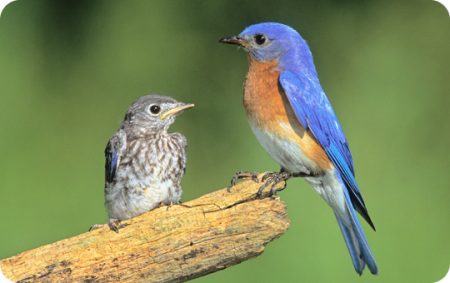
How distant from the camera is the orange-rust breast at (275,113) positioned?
12.5 ft

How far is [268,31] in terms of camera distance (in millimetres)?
4000

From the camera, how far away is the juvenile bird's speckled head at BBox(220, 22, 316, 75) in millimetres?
3990

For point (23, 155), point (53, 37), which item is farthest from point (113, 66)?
point (23, 155)

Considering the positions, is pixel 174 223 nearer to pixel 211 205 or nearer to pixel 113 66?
Answer: pixel 211 205

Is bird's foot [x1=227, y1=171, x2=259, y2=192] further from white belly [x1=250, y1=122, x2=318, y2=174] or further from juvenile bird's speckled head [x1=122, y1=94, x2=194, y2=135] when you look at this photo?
juvenile bird's speckled head [x1=122, y1=94, x2=194, y2=135]

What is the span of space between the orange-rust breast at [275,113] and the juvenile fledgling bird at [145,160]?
285 mm

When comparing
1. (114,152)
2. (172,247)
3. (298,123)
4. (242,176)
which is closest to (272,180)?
(242,176)

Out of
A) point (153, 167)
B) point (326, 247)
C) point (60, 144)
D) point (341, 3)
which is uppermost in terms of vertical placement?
point (341, 3)

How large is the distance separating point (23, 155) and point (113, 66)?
2.16 ft

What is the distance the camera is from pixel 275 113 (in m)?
3.85

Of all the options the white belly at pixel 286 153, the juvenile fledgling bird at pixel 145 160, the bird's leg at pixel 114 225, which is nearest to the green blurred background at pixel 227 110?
the juvenile fledgling bird at pixel 145 160

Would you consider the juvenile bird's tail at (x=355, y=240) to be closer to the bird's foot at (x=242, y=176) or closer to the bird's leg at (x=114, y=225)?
the bird's foot at (x=242, y=176)

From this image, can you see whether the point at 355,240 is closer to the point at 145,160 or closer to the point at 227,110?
the point at 227,110

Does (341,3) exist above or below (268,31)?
above
